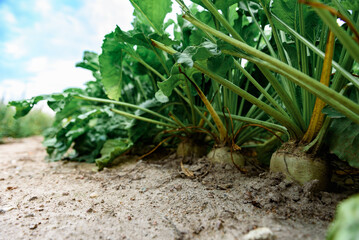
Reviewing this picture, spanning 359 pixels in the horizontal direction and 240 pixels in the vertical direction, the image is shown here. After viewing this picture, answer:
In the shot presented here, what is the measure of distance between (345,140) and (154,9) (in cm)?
91

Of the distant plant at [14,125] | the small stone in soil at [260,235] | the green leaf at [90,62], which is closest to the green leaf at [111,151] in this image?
the green leaf at [90,62]

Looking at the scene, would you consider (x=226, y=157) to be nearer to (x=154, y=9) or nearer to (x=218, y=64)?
(x=218, y=64)

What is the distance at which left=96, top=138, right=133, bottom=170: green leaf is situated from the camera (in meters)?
1.42

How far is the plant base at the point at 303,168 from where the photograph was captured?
2.66 ft

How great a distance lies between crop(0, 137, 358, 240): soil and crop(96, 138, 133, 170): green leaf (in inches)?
8.4

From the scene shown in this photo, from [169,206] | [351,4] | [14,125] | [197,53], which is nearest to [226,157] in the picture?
[169,206]

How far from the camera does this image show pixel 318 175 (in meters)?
0.81

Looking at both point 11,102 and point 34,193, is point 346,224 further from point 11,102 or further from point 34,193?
point 11,102

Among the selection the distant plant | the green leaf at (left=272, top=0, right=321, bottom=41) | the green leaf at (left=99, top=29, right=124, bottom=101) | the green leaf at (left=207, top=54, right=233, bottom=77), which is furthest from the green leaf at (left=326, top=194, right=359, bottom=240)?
the distant plant

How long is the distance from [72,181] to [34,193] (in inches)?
8.2

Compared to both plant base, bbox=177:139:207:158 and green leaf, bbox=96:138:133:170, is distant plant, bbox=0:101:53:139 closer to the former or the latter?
green leaf, bbox=96:138:133:170

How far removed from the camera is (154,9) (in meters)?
1.07

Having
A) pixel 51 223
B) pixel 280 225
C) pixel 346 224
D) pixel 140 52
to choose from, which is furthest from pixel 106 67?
pixel 346 224

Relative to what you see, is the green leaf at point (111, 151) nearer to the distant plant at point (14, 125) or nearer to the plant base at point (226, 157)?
the plant base at point (226, 157)
